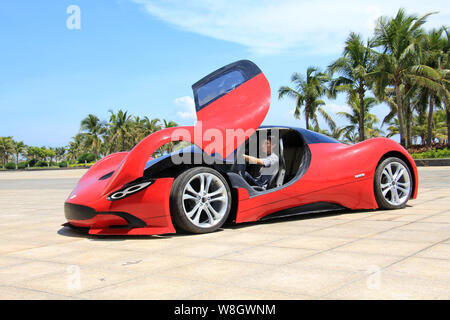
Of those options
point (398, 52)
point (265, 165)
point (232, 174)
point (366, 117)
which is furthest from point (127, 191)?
point (366, 117)

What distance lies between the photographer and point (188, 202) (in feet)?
15.9

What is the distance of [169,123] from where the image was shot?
2891 inches

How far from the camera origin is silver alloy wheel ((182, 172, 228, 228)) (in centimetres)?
463

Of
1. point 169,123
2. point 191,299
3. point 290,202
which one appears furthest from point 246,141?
point 169,123

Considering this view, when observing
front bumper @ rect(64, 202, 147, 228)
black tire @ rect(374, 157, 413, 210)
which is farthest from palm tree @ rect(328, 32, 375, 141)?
front bumper @ rect(64, 202, 147, 228)

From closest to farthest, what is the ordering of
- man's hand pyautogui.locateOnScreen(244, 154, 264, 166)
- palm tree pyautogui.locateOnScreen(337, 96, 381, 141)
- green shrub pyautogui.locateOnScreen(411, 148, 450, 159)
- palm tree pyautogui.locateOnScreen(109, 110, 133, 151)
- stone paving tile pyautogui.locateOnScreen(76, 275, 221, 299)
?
stone paving tile pyautogui.locateOnScreen(76, 275, 221, 299) < man's hand pyautogui.locateOnScreen(244, 154, 264, 166) < green shrub pyautogui.locateOnScreen(411, 148, 450, 159) < palm tree pyautogui.locateOnScreen(337, 96, 381, 141) < palm tree pyautogui.locateOnScreen(109, 110, 133, 151)

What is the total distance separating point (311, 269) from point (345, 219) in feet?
8.06

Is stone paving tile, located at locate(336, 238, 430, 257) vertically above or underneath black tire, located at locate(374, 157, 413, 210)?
underneath

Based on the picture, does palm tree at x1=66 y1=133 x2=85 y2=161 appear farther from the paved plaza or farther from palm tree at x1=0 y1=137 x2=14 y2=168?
the paved plaza

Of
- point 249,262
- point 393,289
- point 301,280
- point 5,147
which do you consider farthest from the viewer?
point 5,147

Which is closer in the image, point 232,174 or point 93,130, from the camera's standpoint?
point 232,174

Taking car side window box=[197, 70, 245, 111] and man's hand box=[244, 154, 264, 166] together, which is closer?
man's hand box=[244, 154, 264, 166]

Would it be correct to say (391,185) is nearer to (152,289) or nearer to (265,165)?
(265,165)

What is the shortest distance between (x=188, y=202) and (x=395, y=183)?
2920 millimetres
